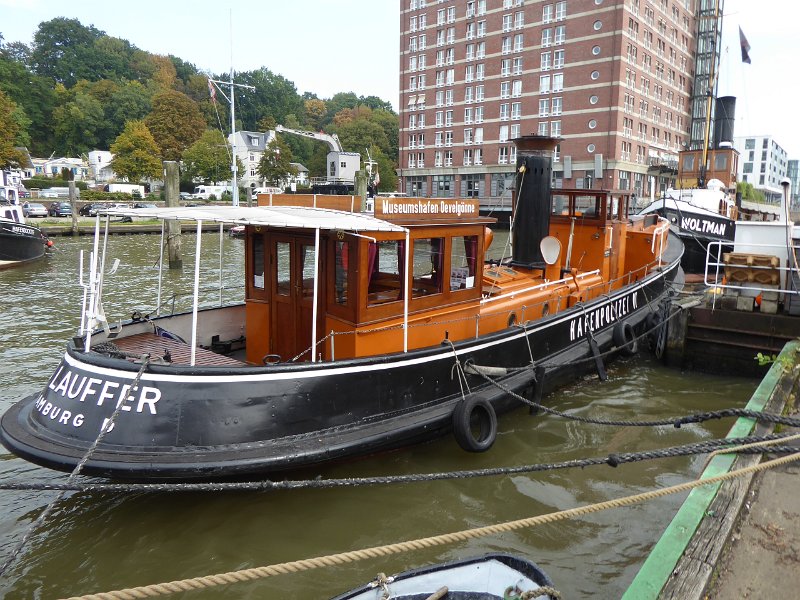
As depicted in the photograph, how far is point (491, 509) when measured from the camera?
19.7ft

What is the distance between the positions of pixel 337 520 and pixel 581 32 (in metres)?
52.3

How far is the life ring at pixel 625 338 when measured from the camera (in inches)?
405

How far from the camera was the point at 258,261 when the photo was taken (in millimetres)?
7309

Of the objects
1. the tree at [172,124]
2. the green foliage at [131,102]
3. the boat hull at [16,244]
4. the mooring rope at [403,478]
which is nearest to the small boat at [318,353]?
the mooring rope at [403,478]

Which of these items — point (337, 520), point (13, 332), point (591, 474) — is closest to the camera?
point (337, 520)

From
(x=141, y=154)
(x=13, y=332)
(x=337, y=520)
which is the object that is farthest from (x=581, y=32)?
(x=337, y=520)

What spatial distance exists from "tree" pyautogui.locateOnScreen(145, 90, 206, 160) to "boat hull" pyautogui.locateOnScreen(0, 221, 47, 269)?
4846 centimetres

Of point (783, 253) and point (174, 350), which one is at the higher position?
point (783, 253)

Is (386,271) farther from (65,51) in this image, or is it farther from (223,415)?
(65,51)

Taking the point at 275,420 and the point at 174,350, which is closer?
the point at 275,420

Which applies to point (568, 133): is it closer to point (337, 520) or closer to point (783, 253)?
point (783, 253)

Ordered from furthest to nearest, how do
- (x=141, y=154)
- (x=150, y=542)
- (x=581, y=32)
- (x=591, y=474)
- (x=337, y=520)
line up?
(x=141, y=154), (x=581, y=32), (x=591, y=474), (x=337, y=520), (x=150, y=542)

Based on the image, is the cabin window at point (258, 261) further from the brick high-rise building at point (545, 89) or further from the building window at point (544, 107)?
the building window at point (544, 107)

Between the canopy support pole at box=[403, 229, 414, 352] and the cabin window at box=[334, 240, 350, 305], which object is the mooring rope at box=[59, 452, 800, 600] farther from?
the cabin window at box=[334, 240, 350, 305]
